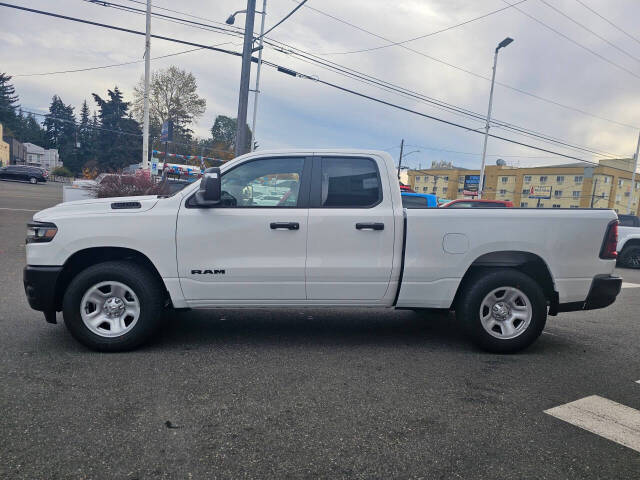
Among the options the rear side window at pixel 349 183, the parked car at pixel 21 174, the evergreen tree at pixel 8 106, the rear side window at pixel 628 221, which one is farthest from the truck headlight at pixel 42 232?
the evergreen tree at pixel 8 106

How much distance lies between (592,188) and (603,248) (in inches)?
2964

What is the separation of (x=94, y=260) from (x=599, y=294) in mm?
4998

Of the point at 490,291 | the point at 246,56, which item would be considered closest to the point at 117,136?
the point at 246,56

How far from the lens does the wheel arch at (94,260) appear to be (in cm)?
413

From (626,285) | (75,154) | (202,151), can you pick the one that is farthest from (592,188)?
(75,154)

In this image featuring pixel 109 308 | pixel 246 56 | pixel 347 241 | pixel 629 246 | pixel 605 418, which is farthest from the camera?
pixel 246 56

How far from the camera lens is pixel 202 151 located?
77.3 metres

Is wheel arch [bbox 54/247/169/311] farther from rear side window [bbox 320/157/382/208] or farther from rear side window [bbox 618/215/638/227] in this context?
rear side window [bbox 618/215/638/227]

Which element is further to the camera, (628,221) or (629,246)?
(628,221)

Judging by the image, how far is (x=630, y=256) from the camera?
1327 centimetres

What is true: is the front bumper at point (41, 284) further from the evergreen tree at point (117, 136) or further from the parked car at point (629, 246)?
the evergreen tree at point (117, 136)

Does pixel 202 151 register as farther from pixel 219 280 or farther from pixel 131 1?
pixel 219 280

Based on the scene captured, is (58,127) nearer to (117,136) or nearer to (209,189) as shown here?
(117,136)

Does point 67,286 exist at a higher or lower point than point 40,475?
higher
